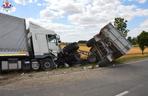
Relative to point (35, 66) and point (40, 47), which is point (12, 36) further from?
point (35, 66)

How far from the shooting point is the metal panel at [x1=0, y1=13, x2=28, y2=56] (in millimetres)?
21031

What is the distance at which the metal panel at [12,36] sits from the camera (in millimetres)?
21031

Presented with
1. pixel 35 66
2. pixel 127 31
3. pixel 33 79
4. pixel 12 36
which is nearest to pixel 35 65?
pixel 35 66

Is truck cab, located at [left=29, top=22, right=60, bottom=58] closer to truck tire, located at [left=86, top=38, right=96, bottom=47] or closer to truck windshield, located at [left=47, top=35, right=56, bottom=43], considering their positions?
truck windshield, located at [left=47, top=35, right=56, bottom=43]

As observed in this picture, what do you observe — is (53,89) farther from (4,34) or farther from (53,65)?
(53,65)

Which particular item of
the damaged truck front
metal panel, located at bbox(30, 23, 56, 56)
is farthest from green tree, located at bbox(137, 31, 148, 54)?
metal panel, located at bbox(30, 23, 56, 56)

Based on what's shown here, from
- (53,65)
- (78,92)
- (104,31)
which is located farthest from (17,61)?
(78,92)

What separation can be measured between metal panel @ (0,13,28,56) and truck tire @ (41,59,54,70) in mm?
1858

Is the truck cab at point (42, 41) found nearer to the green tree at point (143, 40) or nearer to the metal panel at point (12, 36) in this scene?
the metal panel at point (12, 36)

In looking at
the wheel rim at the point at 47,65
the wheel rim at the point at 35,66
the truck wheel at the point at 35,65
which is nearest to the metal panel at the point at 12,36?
the truck wheel at the point at 35,65

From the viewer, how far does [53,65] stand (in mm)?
24219

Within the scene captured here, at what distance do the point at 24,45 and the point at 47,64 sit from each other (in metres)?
2.56

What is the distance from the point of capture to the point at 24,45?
22.2 meters

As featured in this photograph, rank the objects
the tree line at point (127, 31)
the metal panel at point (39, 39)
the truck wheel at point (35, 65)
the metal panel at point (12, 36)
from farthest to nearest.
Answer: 1. the tree line at point (127, 31)
2. the metal panel at point (39, 39)
3. the truck wheel at point (35, 65)
4. the metal panel at point (12, 36)
